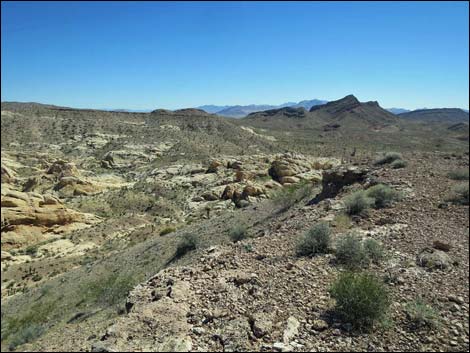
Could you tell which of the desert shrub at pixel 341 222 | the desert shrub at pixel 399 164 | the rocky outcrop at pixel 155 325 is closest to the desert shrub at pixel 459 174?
the desert shrub at pixel 399 164

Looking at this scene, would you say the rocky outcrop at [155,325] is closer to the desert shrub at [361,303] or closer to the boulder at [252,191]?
the desert shrub at [361,303]

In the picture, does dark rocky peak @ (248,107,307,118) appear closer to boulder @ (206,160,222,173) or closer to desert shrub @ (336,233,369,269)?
boulder @ (206,160,222,173)

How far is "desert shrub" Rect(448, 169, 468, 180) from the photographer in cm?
1100

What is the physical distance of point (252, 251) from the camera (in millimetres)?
7461

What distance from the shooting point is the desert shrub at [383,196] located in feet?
31.0

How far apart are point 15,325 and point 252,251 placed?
8.61 metres

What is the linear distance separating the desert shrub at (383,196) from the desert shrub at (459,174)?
3.06 m

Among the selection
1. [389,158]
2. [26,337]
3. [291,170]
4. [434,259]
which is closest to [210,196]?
[291,170]

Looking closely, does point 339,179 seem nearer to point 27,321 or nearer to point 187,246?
point 187,246

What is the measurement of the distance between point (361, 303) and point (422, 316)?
0.94 m

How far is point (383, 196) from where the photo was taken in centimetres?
958

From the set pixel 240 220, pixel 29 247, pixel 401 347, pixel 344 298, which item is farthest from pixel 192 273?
pixel 29 247

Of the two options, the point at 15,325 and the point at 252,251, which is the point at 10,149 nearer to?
the point at 15,325

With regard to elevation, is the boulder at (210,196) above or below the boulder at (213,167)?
below
